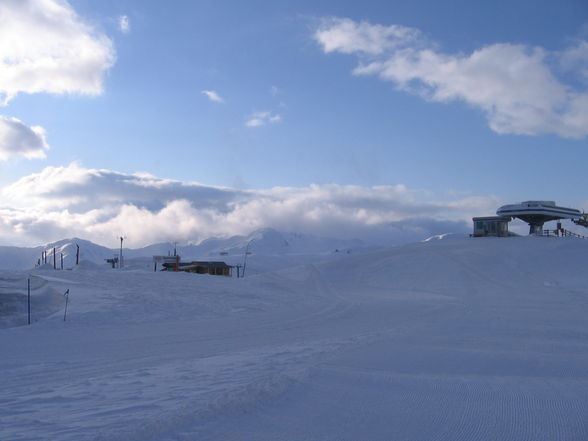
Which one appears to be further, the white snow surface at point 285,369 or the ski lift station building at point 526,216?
the ski lift station building at point 526,216

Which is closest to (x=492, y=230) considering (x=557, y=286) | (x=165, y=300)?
(x=557, y=286)

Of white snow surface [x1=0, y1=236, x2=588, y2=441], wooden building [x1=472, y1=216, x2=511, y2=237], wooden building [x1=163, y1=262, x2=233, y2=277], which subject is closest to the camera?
white snow surface [x1=0, y1=236, x2=588, y2=441]

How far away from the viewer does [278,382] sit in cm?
→ 846

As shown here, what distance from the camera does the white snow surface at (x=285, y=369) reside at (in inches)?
258

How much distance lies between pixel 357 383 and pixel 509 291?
29.1 meters

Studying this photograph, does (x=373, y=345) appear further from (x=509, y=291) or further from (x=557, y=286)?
(x=557, y=286)

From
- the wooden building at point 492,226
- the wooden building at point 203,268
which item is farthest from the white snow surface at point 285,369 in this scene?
the wooden building at point 492,226

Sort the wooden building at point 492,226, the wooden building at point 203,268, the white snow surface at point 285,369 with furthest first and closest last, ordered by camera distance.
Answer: the wooden building at point 492,226, the wooden building at point 203,268, the white snow surface at point 285,369

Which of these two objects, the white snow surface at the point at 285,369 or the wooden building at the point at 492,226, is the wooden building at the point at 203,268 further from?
the wooden building at the point at 492,226

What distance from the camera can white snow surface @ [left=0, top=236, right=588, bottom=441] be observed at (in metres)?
6.55

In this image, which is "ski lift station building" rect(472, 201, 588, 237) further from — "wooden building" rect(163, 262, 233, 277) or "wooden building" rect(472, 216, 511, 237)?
"wooden building" rect(163, 262, 233, 277)

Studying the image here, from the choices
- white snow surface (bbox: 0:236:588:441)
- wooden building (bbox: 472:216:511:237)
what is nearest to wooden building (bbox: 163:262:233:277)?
white snow surface (bbox: 0:236:588:441)

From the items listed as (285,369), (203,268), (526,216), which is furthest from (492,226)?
(285,369)

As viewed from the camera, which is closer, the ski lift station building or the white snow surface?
the white snow surface
